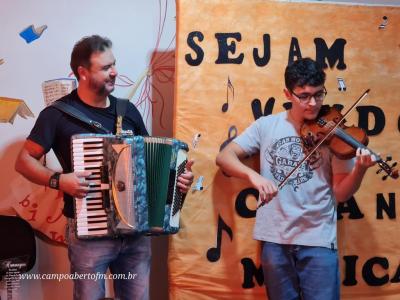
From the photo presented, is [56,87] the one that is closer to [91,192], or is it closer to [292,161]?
[91,192]

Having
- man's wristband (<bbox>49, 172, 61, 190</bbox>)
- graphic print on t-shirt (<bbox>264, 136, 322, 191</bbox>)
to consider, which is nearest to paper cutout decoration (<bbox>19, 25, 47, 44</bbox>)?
man's wristband (<bbox>49, 172, 61, 190</bbox>)

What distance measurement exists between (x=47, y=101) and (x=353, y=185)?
153cm

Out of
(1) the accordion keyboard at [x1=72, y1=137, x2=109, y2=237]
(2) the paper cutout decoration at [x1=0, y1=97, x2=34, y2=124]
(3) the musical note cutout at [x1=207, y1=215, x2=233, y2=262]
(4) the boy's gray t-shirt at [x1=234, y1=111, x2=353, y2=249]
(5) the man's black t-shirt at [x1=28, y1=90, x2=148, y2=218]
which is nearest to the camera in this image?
(1) the accordion keyboard at [x1=72, y1=137, x2=109, y2=237]

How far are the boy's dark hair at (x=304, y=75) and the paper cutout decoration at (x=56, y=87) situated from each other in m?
1.11

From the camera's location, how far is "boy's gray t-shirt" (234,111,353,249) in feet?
6.60

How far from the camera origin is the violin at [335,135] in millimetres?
1921

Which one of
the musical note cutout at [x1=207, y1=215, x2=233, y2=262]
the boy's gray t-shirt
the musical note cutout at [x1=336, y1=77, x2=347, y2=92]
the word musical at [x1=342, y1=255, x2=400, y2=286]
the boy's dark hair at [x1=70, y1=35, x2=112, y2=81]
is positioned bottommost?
the word musical at [x1=342, y1=255, x2=400, y2=286]

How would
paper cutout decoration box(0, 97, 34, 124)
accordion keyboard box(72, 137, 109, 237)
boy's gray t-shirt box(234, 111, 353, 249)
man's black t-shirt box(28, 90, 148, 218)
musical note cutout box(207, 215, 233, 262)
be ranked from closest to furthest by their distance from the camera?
1. accordion keyboard box(72, 137, 109, 237)
2. man's black t-shirt box(28, 90, 148, 218)
3. boy's gray t-shirt box(234, 111, 353, 249)
4. musical note cutout box(207, 215, 233, 262)
5. paper cutout decoration box(0, 97, 34, 124)

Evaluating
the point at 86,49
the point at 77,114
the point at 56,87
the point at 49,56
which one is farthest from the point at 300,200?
the point at 49,56

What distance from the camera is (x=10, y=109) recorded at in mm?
2404

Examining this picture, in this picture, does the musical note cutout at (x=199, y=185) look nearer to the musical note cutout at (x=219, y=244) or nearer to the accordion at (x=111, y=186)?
the musical note cutout at (x=219, y=244)

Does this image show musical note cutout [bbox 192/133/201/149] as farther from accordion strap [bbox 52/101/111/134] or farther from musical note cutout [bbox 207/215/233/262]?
accordion strap [bbox 52/101/111/134]

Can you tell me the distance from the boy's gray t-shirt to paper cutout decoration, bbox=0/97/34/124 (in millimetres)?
1237

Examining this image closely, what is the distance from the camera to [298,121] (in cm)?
208
